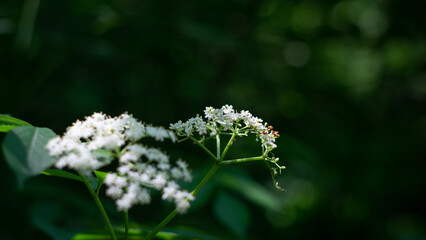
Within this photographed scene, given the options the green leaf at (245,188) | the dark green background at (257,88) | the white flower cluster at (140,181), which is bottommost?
the white flower cluster at (140,181)

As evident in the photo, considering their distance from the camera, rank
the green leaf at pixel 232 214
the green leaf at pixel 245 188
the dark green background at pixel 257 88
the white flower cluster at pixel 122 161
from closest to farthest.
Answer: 1. the white flower cluster at pixel 122 161
2. the green leaf at pixel 232 214
3. the green leaf at pixel 245 188
4. the dark green background at pixel 257 88

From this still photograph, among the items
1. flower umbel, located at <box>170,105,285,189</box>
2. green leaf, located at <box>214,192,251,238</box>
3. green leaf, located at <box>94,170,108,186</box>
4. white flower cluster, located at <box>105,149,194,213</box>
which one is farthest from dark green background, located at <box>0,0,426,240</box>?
white flower cluster, located at <box>105,149,194,213</box>

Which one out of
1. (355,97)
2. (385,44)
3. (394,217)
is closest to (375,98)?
(355,97)

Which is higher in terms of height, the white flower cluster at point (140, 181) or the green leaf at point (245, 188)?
the green leaf at point (245, 188)

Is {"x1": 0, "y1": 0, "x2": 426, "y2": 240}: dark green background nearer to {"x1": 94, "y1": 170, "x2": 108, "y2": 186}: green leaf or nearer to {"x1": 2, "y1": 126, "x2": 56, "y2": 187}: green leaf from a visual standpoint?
{"x1": 94, "y1": 170, "x2": 108, "y2": 186}: green leaf

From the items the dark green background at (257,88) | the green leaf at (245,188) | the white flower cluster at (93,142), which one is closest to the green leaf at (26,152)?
the white flower cluster at (93,142)

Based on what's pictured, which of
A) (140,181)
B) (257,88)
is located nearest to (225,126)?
(140,181)

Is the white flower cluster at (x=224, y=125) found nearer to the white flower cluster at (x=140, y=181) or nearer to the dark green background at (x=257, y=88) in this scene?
the white flower cluster at (x=140, y=181)

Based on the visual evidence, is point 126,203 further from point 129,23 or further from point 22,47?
point 129,23
